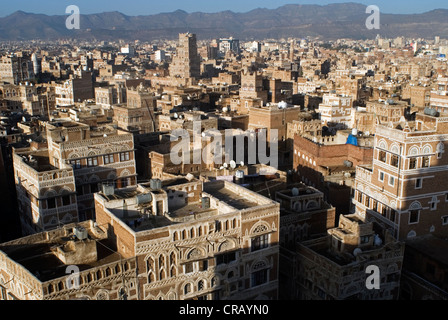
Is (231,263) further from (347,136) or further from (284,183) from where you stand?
(347,136)

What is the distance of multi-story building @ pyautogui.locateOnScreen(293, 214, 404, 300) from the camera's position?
87.8ft

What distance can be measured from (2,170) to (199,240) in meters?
28.8

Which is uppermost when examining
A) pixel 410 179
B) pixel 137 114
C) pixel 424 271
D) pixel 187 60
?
pixel 187 60

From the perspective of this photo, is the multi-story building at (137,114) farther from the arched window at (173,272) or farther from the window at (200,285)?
the arched window at (173,272)

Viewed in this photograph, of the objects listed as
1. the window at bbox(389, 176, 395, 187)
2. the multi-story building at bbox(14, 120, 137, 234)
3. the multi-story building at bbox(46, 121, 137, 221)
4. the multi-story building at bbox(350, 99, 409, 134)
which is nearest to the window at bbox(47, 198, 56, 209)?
the multi-story building at bbox(14, 120, 137, 234)

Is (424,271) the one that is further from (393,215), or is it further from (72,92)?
(72,92)

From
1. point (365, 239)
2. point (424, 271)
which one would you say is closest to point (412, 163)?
point (365, 239)

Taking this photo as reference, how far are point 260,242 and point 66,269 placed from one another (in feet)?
33.8

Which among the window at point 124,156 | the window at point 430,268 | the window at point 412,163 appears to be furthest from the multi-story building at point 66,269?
the window at point 412,163

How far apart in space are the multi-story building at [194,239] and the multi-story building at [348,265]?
6.67 ft

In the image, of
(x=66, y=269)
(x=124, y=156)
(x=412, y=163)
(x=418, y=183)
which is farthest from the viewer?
(x=124, y=156)

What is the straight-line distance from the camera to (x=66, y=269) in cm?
2369

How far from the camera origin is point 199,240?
82.1 ft
